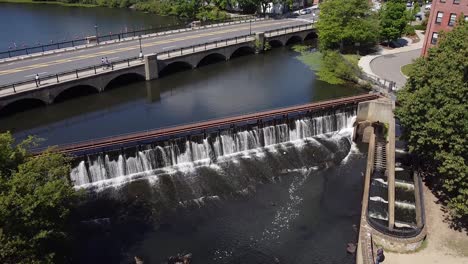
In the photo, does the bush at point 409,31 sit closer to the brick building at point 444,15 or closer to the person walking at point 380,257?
the brick building at point 444,15

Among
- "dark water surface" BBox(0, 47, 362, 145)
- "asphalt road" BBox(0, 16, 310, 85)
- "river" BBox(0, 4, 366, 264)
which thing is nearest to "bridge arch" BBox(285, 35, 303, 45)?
"asphalt road" BBox(0, 16, 310, 85)

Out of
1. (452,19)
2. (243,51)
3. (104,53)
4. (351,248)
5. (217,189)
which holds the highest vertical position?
(452,19)

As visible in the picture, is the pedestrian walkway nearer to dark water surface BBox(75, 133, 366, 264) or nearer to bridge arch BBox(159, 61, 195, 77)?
dark water surface BBox(75, 133, 366, 264)

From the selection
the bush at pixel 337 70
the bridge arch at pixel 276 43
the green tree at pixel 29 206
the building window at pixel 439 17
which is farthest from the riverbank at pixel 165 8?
the green tree at pixel 29 206

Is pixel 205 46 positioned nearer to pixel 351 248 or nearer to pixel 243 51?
pixel 243 51

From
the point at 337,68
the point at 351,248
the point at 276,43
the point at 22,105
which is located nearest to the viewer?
the point at 351,248

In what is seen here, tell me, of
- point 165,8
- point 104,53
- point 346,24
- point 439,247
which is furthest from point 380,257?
point 165,8
